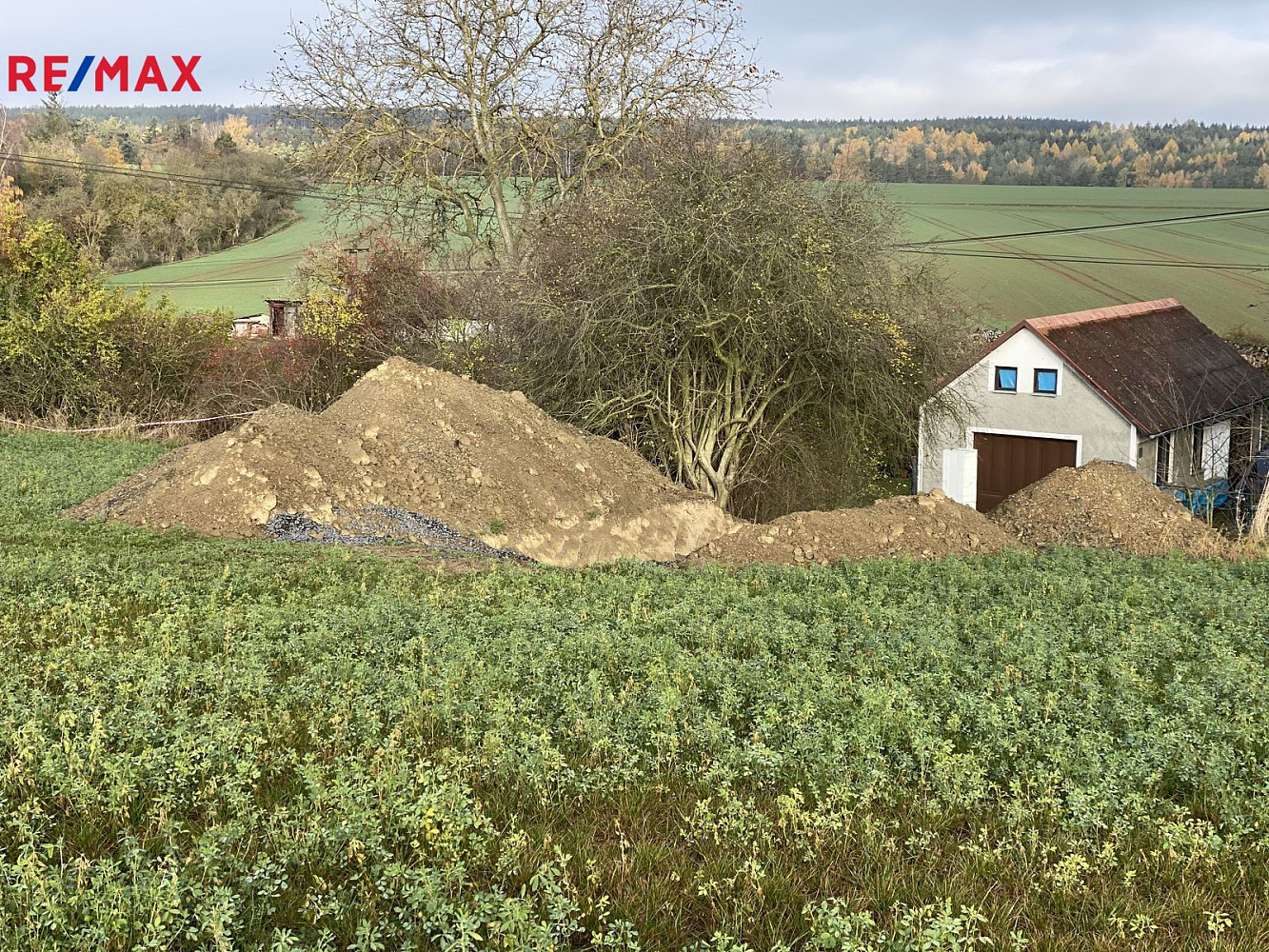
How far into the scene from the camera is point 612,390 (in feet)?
69.4

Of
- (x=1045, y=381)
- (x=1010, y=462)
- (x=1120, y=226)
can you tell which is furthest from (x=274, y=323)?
(x=1120, y=226)

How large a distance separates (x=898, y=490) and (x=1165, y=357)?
26.9 feet

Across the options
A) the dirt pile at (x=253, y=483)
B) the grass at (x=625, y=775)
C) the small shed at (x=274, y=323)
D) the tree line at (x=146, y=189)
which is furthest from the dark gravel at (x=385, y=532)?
the tree line at (x=146, y=189)

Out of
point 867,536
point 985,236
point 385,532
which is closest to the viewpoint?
point 867,536

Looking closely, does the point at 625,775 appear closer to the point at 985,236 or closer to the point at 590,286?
the point at 590,286

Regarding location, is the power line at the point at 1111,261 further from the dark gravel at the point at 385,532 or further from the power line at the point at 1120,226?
the dark gravel at the point at 385,532

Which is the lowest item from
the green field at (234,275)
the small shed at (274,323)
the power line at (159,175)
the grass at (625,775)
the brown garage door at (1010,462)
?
the brown garage door at (1010,462)

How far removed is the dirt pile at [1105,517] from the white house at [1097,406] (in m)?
8.73

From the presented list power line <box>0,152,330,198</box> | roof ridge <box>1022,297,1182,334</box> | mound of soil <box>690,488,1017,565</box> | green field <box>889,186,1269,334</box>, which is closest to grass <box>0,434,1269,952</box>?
mound of soil <box>690,488,1017,565</box>

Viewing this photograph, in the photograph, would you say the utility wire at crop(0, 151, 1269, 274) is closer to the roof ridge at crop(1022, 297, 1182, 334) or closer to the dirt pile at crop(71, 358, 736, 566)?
the roof ridge at crop(1022, 297, 1182, 334)

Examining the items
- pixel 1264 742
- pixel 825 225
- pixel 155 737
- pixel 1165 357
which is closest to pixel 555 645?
pixel 155 737

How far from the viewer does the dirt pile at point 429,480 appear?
15562 mm

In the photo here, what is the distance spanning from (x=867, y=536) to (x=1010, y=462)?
55.1 feet

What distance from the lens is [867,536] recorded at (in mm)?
15219
